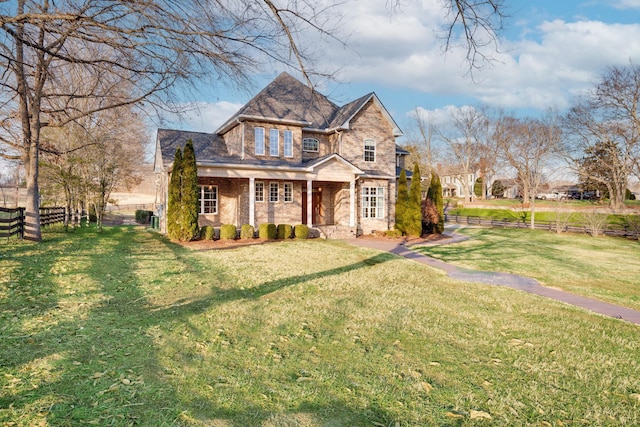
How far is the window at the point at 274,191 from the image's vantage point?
21.3m

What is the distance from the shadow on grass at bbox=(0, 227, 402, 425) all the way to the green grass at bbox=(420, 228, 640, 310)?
7.16m

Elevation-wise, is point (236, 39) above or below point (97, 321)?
above

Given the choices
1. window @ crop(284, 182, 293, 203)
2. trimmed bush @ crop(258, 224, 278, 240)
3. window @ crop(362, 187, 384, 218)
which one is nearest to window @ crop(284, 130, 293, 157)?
window @ crop(284, 182, 293, 203)

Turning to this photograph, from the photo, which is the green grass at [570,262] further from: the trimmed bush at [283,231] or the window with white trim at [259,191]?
the window with white trim at [259,191]

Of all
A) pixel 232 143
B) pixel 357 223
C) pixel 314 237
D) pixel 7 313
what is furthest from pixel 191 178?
pixel 7 313

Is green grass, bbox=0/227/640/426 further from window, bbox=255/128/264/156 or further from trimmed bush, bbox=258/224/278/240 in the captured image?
window, bbox=255/128/264/156

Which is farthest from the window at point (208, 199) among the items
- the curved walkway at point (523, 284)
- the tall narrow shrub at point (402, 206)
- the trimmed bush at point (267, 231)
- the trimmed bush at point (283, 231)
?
the tall narrow shrub at point (402, 206)

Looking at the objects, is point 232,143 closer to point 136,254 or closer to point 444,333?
point 136,254

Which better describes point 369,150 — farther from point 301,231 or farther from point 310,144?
point 301,231

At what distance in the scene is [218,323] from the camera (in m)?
5.79

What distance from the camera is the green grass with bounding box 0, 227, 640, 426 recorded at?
3.35m

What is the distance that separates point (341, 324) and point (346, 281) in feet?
11.1

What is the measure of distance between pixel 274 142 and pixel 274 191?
2.81m

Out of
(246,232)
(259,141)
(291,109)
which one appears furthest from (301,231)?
(291,109)
